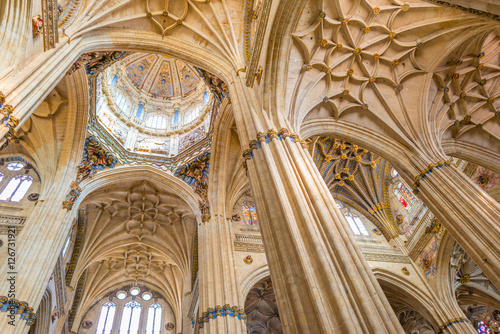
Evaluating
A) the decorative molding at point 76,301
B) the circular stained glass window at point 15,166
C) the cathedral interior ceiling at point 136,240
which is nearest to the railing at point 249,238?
the cathedral interior ceiling at point 136,240

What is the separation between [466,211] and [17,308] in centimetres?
1126

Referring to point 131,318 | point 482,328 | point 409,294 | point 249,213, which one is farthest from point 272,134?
point 131,318

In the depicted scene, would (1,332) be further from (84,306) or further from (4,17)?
(84,306)

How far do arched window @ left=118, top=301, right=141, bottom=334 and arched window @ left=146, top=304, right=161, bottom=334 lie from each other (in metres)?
0.59

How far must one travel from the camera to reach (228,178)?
15.0 meters

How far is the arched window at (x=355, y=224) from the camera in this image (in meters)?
15.9

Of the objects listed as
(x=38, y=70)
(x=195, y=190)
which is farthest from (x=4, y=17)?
(x=195, y=190)

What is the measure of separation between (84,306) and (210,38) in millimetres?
15984

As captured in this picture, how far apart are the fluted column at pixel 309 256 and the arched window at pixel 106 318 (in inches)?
623

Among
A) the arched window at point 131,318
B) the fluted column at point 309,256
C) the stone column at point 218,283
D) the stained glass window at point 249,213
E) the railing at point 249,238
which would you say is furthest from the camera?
the arched window at point 131,318

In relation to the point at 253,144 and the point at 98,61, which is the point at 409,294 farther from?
the point at 98,61

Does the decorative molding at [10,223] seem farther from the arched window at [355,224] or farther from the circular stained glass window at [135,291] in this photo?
the arched window at [355,224]

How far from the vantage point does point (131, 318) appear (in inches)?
733

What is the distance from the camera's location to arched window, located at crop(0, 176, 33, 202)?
13.0 metres
